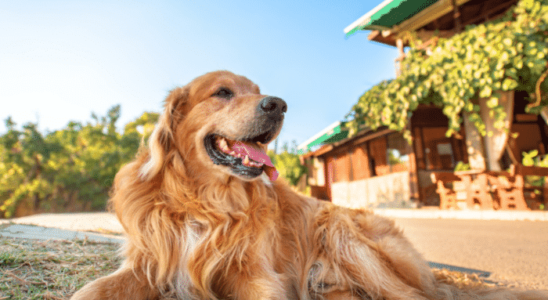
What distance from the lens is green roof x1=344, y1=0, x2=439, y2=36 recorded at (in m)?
8.73

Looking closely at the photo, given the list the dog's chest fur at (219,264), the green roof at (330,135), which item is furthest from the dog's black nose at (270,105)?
the green roof at (330,135)

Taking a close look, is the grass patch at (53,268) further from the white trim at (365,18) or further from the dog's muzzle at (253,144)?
the white trim at (365,18)

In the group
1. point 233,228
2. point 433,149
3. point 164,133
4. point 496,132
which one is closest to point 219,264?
point 233,228

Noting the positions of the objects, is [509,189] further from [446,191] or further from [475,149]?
[475,149]

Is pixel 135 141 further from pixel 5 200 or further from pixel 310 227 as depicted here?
pixel 310 227

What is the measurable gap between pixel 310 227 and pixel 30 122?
61.4ft

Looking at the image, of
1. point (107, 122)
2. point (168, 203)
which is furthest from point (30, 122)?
point (168, 203)

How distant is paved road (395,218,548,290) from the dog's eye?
1791 millimetres

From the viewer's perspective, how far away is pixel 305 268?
1.93 metres

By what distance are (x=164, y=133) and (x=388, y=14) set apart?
9007 mm

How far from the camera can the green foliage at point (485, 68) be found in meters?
6.08

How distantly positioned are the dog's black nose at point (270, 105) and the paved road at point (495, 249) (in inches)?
60.9

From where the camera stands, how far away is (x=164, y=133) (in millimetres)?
2096

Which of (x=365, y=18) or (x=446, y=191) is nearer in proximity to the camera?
(x=446, y=191)
